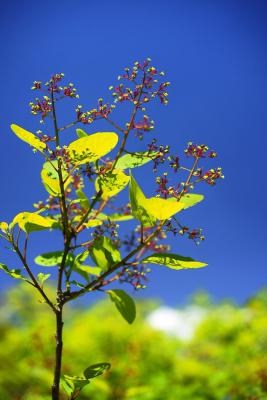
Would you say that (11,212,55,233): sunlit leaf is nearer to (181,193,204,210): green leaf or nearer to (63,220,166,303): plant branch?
(63,220,166,303): plant branch

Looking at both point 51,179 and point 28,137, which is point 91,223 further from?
point 28,137

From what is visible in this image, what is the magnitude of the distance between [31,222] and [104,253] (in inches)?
10.8

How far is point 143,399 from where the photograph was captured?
4.57 m

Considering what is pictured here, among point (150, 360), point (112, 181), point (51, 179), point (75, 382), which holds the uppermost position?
point (150, 360)

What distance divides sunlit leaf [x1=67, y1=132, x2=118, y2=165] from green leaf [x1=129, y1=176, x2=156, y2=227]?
13cm

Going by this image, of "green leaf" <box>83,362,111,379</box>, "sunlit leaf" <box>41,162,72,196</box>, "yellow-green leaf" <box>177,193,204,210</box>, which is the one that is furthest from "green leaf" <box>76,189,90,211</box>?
"green leaf" <box>83,362,111,379</box>

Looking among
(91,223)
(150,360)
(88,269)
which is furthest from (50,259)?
(150,360)

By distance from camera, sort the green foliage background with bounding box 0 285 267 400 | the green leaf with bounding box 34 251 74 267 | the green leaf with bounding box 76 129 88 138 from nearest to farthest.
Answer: the green leaf with bounding box 76 129 88 138 < the green leaf with bounding box 34 251 74 267 < the green foliage background with bounding box 0 285 267 400

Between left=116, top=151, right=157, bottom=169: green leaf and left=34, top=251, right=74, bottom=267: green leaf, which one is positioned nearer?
left=116, top=151, right=157, bottom=169: green leaf

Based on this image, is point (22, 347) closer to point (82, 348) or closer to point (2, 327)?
point (82, 348)

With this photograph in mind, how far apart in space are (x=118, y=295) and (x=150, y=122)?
2.06 feet

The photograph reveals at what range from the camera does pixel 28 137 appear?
1.18m

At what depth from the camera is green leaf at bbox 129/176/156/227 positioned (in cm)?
116

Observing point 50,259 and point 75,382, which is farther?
point 50,259
